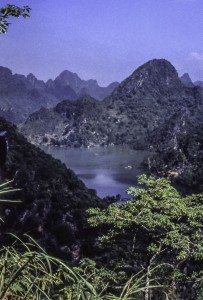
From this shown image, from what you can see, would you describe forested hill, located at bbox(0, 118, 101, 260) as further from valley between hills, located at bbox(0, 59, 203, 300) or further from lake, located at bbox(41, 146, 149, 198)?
lake, located at bbox(41, 146, 149, 198)

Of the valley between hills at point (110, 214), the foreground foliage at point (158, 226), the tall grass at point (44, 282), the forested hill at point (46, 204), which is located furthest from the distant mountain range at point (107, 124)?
the tall grass at point (44, 282)

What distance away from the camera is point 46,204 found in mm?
36312

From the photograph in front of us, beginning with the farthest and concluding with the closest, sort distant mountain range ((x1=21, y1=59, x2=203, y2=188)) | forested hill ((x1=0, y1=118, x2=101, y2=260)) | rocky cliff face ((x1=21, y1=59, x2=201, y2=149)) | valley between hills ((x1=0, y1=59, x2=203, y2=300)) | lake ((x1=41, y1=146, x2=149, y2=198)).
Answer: rocky cliff face ((x1=21, y1=59, x2=201, y2=149)), distant mountain range ((x1=21, y1=59, x2=203, y2=188)), lake ((x1=41, y1=146, x2=149, y2=198)), forested hill ((x1=0, y1=118, x2=101, y2=260)), valley between hills ((x1=0, y1=59, x2=203, y2=300))

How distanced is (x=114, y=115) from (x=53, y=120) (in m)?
27.9

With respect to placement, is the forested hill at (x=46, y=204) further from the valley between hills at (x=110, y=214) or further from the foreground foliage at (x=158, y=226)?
the foreground foliage at (x=158, y=226)

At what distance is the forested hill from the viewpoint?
32.1 meters

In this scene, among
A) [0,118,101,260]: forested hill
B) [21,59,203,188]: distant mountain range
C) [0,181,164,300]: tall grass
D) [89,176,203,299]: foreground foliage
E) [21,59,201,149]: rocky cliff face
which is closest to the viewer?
[0,181,164,300]: tall grass

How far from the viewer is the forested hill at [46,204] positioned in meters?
32.1

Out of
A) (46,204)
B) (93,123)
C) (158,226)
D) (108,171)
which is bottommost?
(108,171)

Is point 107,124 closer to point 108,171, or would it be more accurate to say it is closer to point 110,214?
point 108,171

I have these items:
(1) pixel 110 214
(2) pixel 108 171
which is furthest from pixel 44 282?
(2) pixel 108 171

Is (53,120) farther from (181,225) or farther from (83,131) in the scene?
(181,225)

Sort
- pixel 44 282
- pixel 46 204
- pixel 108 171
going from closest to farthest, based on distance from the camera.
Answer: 1. pixel 44 282
2. pixel 46 204
3. pixel 108 171

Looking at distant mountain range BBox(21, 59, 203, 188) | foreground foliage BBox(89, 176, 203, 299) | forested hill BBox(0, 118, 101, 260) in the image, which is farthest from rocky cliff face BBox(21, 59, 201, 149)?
foreground foliage BBox(89, 176, 203, 299)
